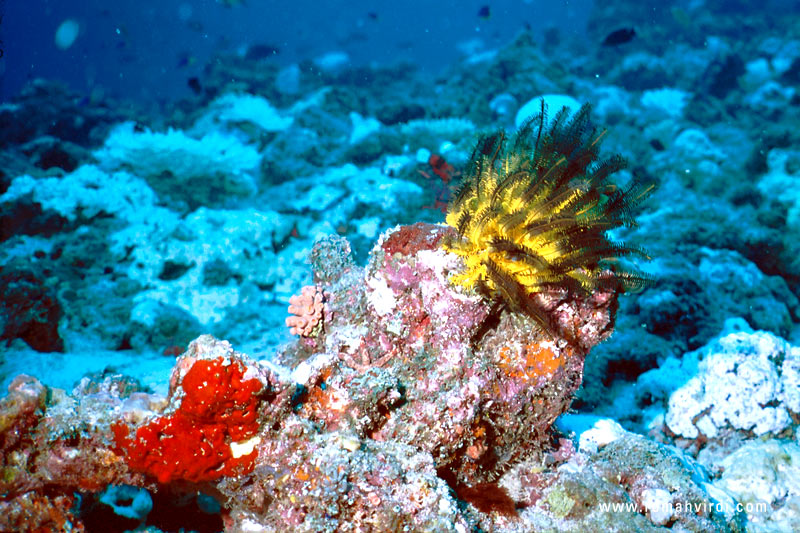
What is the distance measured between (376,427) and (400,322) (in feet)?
2.28

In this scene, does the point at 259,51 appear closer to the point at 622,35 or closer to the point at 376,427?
the point at 622,35

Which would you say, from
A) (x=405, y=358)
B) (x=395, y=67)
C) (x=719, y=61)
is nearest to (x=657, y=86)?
(x=719, y=61)

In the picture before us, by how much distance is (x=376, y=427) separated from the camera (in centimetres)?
280

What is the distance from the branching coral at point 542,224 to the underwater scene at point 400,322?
0.06ft

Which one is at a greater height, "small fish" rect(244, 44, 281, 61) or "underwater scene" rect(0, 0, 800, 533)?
"small fish" rect(244, 44, 281, 61)

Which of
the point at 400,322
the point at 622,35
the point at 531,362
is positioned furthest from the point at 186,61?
the point at 531,362

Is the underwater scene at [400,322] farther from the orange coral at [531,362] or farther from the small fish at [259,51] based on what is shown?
the small fish at [259,51]

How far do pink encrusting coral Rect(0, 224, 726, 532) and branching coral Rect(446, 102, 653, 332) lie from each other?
0.16 meters

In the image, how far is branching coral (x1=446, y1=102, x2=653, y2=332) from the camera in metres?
2.70

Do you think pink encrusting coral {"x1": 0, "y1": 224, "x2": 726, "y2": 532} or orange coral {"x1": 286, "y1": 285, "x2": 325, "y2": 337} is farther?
orange coral {"x1": 286, "y1": 285, "x2": 325, "y2": 337}

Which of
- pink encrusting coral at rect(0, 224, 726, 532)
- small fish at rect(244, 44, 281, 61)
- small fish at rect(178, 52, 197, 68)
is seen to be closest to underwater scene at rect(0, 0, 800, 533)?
pink encrusting coral at rect(0, 224, 726, 532)

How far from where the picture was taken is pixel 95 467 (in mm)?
2541

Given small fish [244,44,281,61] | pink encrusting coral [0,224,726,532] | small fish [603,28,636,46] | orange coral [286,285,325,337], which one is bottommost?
pink encrusting coral [0,224,726,532]

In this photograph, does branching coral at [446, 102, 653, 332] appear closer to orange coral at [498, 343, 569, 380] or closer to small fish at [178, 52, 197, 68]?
orange coral at [498, 343, 569, 380]
